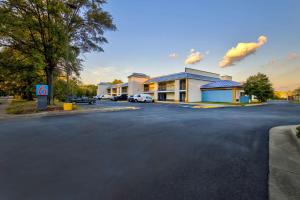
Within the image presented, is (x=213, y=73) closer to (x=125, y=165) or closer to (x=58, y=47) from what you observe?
(x=58, y=47)

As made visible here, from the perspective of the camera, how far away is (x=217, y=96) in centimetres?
3056

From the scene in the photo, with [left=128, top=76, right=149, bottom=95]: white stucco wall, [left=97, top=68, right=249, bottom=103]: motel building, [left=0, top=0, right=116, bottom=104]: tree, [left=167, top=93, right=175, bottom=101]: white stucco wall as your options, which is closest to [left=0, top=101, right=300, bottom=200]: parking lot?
[left=0, top=0, right=116, bottom=104]: tree

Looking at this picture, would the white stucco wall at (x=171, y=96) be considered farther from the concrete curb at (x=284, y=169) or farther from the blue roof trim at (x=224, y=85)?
the concrete curb at (x=284, y=169)

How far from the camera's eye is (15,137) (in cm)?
516

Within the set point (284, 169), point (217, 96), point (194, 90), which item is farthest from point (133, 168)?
point (194, 90)

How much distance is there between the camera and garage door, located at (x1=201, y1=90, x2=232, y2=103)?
28.7 m

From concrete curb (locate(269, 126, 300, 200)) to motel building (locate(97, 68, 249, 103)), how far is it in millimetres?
26472

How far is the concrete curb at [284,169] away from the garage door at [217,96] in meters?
26.2

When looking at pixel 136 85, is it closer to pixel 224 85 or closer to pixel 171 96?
pixel 171 96

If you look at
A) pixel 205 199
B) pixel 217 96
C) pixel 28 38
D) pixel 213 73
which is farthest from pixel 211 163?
pixel 213 73

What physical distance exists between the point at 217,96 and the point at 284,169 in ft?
98.6

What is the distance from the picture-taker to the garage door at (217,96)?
94.1ft

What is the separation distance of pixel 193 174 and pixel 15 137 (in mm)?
6172

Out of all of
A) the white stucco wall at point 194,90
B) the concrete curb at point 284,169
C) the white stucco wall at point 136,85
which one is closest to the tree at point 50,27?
the concrete curb at point 284,169
